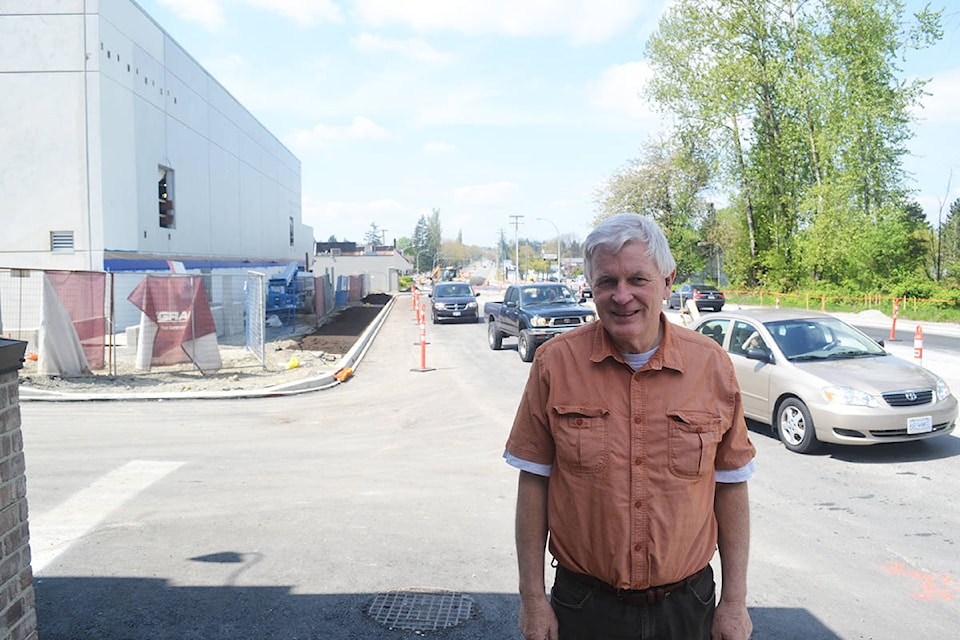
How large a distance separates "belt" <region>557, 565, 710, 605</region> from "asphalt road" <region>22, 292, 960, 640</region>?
185cm

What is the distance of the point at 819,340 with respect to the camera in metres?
8.79

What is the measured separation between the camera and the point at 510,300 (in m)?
19.0

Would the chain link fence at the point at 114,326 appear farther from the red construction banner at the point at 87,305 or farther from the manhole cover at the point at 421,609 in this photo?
the manhole cover at the point at 421,609

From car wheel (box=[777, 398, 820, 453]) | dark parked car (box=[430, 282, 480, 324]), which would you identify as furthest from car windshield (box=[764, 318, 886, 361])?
dark parked car (box=[430, 282, 480, 324])

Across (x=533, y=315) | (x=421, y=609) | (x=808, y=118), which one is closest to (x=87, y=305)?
(x=533, y=315)

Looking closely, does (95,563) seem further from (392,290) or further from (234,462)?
(392,290)

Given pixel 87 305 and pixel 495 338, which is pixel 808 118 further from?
pixel 87 305

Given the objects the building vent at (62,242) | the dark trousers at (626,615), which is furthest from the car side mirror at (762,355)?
the building vent at (62,242)

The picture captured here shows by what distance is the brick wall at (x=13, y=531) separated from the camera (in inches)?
122

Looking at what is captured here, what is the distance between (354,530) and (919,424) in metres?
5.72

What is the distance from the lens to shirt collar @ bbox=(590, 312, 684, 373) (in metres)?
2.43

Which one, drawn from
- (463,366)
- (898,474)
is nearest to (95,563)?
(898,474)

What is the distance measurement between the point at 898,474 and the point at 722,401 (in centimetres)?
586

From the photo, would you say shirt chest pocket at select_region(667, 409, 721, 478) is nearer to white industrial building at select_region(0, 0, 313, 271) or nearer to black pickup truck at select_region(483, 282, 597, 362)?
black pickup truck at select_region(483, 282, 597, 362)
